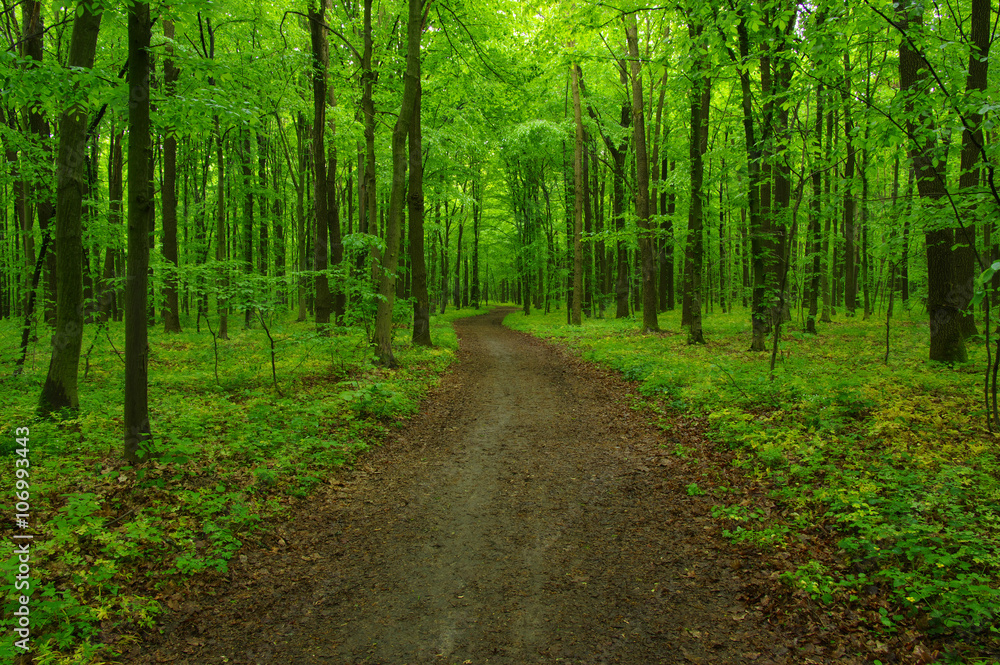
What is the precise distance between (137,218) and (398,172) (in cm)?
647

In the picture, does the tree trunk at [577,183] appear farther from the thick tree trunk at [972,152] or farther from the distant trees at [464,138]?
the thick tree trunk at [972,152]

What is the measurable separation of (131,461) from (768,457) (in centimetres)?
755

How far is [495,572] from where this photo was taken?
4.22 metres

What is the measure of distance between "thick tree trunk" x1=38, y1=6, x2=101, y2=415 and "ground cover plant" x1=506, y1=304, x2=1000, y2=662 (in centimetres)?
837

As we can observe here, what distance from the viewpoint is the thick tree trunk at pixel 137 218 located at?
16.5 ft

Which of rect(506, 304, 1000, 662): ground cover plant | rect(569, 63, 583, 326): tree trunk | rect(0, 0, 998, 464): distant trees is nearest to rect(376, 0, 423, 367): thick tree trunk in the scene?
rect(0, 0, 998, 464): distant trees

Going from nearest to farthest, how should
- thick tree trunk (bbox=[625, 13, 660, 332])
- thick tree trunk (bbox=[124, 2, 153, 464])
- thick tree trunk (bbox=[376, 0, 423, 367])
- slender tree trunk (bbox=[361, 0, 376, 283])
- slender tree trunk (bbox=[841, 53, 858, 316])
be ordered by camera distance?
thick tree trunk (bbox=[124, 2, 153, 464]) < slender tree trunk (bbox=[841, 53, 858, 316]) < thick tree trunk (bbox=[376, 0, 423, 367]) < slender tree trunk (bbox=[361, 0, 376, 283]) < thick tree trunk (bbox=[625, 13, 660, 332])

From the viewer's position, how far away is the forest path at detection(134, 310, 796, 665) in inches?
131

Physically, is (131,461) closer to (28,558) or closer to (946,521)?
(28,558)

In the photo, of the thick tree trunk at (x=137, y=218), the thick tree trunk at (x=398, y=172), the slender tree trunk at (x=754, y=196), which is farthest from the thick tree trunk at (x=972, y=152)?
the thick tree trunk at (x=398, y=172)

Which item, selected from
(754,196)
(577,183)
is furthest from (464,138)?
(754,196)

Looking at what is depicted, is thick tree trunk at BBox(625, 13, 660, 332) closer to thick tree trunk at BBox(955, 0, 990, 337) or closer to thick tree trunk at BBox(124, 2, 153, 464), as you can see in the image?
thick tree trunk at BBox(955, 0, 990, 337)

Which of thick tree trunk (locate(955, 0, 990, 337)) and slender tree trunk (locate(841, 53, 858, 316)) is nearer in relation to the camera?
thick tree trunk (locate(955, 0, 990, 337))

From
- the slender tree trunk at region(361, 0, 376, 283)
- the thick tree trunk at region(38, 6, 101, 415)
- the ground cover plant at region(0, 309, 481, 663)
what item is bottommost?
the ground cover plant at region(0, 309, 481, 663)
